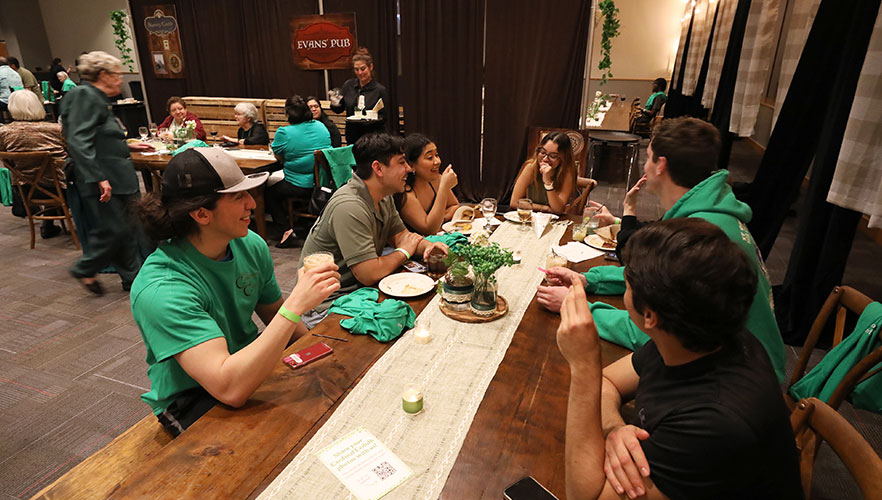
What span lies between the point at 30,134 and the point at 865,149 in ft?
20.5

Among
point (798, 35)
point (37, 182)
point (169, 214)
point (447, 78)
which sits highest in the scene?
point (798, 35)

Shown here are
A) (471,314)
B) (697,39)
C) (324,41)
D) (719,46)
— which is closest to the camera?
(471,314)

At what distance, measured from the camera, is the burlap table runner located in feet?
3.52

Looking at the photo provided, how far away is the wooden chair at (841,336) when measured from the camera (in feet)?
4.81

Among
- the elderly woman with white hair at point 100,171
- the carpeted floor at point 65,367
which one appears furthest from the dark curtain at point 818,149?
the elderly woman with white hair at point 100,171

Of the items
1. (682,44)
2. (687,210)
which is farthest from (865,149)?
(682,44)

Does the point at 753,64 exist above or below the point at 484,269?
above

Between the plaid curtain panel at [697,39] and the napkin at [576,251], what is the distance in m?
7.47

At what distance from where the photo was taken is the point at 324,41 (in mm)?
6379

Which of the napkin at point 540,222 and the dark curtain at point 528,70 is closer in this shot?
the napkin at point 540,222

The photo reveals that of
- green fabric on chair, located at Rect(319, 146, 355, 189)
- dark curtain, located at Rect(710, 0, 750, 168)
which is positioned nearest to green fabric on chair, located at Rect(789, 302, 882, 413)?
green fabric on chair, located at Rect(319, 146, 355, 189)

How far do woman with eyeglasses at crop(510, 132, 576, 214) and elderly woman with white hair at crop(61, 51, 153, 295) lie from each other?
2.77 m

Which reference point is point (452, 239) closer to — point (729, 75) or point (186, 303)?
point (186, 303)

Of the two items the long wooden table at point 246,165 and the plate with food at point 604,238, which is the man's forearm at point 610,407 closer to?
the plate with food at point 604,238
